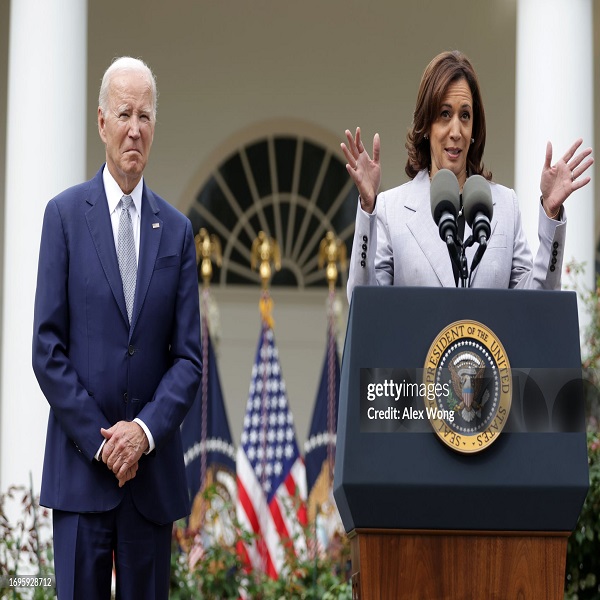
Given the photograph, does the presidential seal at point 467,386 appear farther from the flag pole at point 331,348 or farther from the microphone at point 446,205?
the flag pole at point 331,348

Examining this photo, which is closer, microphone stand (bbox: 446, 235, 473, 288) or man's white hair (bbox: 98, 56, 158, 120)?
microphone stand (bbox: 446, 235, 473, 288)

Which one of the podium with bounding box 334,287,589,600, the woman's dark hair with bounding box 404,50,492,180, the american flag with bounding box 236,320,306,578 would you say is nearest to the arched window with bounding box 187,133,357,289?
the american flag with bounding box 236,320,306,578

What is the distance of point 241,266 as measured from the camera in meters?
13.0

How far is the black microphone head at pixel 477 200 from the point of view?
312cm

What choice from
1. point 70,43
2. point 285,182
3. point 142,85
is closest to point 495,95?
point 285,182

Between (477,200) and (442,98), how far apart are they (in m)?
0.56

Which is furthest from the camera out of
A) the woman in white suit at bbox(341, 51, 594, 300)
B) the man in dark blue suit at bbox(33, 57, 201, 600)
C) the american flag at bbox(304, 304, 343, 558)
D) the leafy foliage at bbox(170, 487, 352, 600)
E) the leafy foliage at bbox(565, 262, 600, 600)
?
the american flag at bbox(304, 304, 343, 558)

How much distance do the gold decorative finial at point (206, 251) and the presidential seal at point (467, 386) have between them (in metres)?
7.88

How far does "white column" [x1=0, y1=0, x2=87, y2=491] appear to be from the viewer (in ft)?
26.3

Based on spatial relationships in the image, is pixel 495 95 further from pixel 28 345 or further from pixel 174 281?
pixel 174 281

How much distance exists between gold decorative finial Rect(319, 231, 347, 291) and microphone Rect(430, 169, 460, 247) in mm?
8044

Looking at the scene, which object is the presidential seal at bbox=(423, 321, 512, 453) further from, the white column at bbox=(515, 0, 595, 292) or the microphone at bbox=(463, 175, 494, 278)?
the white column at bbox=(515, 0, 595, 292)

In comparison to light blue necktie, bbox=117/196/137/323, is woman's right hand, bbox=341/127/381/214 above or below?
above

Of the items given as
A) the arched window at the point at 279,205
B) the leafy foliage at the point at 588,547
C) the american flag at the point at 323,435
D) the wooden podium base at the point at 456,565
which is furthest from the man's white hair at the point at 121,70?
the arched window at the point at 279,205
